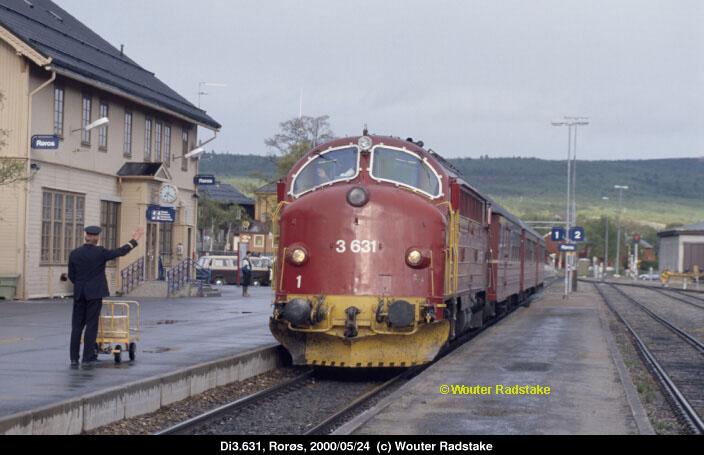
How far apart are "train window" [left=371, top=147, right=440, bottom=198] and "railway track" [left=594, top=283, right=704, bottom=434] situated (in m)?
4.73

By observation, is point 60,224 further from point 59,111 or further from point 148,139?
point 148,139

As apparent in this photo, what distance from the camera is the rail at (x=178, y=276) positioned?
1382 inches

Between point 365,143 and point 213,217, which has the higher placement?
point 213,217

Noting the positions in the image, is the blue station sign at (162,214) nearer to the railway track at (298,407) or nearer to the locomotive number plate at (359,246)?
the railway track at (298,407)

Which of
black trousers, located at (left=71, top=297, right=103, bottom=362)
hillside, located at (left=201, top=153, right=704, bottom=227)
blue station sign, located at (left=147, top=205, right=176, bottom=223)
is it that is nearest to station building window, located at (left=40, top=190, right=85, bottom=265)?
blue station sign, located at (left=147, top=205, right=176, bottom=223)

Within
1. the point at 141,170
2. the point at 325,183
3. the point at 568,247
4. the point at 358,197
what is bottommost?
the point at 568,247

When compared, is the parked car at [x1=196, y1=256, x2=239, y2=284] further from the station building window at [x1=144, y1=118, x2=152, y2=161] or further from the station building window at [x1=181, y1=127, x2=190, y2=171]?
the station building window at [x1=144, y1=118, x2=152, y2=161]

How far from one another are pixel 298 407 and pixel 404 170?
461 centimetres

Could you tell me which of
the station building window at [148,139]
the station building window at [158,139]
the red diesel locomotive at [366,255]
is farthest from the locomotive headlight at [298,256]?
the station building window at [158,139]

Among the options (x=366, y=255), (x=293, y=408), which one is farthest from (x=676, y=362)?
(x=293, y=408)

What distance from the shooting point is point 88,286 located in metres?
13.9

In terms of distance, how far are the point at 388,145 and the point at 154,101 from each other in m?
21.1

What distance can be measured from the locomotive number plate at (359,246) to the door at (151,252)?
72.6ft

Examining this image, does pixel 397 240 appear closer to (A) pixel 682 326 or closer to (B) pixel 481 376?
(B) pixel 481 376
